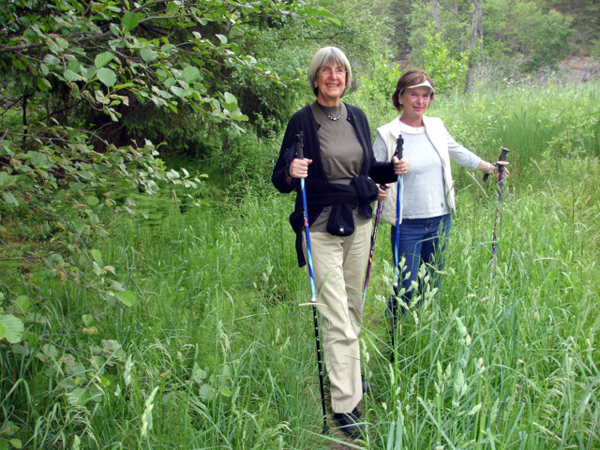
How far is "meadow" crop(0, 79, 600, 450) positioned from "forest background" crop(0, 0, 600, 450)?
24 mm

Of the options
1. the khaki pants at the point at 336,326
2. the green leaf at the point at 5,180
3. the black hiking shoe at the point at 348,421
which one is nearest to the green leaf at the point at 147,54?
the green leaf at the point at 5,180

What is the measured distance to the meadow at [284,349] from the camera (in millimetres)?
2160

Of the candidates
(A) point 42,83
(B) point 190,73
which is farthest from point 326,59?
(A) point 42,83

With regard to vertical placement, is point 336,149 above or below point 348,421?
above

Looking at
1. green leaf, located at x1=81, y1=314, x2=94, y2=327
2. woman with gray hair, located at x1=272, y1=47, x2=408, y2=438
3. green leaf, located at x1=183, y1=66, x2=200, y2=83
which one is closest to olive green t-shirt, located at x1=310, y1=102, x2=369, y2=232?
woman with gray hair, located at x1=272, y1=47, x2=408, y2=438

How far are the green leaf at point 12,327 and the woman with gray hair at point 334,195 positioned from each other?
166 centimetres

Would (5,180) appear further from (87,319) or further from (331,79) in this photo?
(331,79)

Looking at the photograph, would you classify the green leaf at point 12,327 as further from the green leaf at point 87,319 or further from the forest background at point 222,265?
the green leaf at point 87,319

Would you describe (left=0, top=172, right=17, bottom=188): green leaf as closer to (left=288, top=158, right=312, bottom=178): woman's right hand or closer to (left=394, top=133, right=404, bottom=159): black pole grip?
(left=288, top=158, right=312, bottom=178): woman's right hand

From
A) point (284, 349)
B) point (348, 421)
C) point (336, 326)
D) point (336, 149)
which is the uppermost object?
point (336, 149)

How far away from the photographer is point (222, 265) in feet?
14.2

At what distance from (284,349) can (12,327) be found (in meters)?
1.69

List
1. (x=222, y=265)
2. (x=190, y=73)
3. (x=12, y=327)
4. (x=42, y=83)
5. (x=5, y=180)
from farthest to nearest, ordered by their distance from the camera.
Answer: (x=222, y=265)
(x=42, y=83)
(x=190, y=73)
(x=5, y=180)
(x=12, y=327)

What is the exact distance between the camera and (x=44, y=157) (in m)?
2.27
